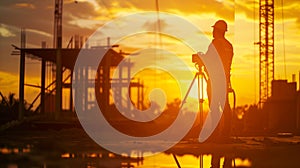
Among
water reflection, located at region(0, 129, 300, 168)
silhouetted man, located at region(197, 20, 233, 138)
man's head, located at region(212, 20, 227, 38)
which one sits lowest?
water reflection, located at region(0, 129, 300, 168)

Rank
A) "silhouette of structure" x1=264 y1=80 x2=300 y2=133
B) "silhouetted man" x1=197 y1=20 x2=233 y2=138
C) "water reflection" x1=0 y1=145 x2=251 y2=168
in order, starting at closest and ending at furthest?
"water reflection" x1=0 y1=145 x2=251 y2=168
"silhouetted man" x1=197 y1=20 x2=233 y2=138
"silhouette of structure" x1=264 y1=80 x2=300 y2=133

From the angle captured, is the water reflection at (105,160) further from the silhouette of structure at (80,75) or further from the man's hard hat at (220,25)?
the silhouette of structure at (80,75)

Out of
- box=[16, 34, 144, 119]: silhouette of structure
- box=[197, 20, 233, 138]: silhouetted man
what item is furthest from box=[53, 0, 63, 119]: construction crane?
box=[197, 20, 233, 138]: silhouetted man

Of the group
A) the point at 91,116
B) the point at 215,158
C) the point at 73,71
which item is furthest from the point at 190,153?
the point at 73,71

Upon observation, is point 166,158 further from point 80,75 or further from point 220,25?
point 80,75

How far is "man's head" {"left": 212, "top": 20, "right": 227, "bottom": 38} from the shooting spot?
17.1 meters

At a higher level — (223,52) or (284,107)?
(223,52)

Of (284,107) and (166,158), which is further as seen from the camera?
(284,107)

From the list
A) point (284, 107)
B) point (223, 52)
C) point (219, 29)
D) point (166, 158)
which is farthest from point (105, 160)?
point (284, 107)

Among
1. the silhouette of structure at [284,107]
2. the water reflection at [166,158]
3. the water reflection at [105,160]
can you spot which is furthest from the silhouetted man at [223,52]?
the silhouette of structure at [284,107]

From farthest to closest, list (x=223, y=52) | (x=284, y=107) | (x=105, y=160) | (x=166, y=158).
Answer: (x=284, y=107) → (x=223, y=52) → (x=166, y=158) → (x=105, y=160)

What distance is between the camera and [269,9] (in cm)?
7362

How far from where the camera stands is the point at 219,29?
A: 56.2 feet

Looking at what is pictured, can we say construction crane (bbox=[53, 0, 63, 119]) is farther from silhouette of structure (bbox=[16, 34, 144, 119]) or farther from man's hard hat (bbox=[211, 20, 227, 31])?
man's hard hat (bbox=[211, 20, 227, 31])
